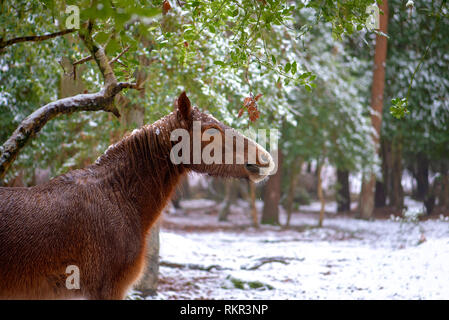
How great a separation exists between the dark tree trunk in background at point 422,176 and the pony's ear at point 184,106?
300 inches

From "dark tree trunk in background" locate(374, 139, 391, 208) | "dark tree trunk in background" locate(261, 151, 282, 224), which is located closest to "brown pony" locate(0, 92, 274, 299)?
"dark tree trunk in background" locate(374, 139, 391, 208)

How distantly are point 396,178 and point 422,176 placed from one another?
16.7ft

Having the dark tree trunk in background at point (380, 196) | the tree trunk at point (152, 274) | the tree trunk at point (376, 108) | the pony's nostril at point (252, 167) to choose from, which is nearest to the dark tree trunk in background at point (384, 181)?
the dark tree trunk in background at point (380, 196)

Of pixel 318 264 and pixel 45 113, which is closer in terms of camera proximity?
pixel 45 113

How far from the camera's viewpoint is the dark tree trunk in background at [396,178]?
1360 centimetres

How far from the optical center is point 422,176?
1077 cm

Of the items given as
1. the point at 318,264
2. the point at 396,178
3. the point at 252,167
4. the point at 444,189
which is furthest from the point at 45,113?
the point at 396,178

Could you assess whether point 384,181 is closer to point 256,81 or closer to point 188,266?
point 188,266

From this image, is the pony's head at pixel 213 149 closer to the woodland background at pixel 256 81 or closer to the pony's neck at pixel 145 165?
the pony's neck at pixel 145 165

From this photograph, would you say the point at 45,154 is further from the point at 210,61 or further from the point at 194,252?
the point at 210,61

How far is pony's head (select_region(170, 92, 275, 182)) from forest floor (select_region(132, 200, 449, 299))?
3.55 metres

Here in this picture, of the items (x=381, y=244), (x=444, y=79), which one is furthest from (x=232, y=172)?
(x=381, y=244)
